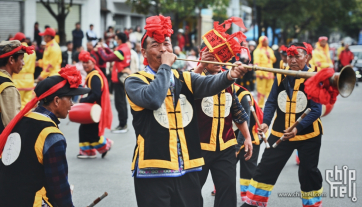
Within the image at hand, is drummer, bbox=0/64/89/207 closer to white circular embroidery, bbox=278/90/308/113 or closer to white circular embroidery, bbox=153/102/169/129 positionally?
white circular embroidery, bbox=153/102/169/129

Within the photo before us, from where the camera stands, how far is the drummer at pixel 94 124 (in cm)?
802

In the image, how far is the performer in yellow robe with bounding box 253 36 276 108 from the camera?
13.8m

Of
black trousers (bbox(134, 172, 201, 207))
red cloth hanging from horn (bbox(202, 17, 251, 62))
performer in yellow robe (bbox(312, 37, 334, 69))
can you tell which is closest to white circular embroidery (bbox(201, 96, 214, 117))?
red cloth hanging from horn (bbox(202, 17, 251, 62))

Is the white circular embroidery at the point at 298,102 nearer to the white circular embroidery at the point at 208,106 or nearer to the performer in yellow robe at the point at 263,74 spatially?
the white circular embroidery at the point at 208,106

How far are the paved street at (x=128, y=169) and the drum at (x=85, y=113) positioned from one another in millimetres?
761

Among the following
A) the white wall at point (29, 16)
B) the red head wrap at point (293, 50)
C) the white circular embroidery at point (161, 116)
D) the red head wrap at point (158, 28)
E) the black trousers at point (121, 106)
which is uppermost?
the white wall at point (29, 16)

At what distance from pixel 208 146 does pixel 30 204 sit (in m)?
1.81

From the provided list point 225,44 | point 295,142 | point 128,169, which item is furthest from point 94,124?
point 225,44

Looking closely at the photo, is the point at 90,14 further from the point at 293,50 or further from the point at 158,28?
the point at 158,28

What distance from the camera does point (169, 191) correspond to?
3.31 metres

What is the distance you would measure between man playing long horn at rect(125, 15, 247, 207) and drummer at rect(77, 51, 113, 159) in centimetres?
476

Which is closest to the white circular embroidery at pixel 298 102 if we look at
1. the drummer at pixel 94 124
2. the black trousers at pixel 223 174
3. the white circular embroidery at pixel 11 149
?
the black trousers at pixel 223 174

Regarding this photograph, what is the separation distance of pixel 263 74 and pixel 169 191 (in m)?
10.7

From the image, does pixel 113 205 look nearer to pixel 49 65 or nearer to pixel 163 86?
pixel 163 86
